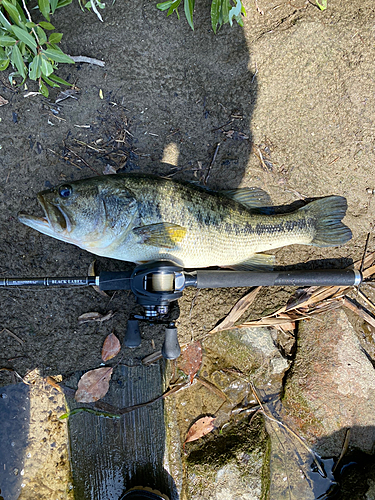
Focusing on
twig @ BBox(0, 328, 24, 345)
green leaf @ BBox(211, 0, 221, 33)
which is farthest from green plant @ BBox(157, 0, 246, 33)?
twig @ BBox(0, 328, 24, 345)

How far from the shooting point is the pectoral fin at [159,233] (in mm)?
2623

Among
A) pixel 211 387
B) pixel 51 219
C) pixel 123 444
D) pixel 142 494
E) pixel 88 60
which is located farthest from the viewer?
pixel 211 387

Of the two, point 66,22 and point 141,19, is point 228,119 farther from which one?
point 66,22

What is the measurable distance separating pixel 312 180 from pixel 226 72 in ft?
4.75

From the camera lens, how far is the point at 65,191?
2.56m

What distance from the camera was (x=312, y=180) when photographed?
333 centimetres

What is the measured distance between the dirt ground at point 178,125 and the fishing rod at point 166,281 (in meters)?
0.48

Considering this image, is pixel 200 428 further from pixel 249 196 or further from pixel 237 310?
pixel 249 196

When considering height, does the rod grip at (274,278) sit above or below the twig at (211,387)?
above

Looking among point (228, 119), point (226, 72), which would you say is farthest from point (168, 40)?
point (228, 119)

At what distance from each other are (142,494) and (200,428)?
0.86 metres

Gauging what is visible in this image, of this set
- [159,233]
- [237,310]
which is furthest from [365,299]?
[159,233]

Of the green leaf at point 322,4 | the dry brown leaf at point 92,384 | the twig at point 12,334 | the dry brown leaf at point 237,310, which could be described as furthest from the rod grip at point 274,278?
the green leaf at point 322,4

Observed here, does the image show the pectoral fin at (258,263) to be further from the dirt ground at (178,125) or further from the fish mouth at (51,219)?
the fish mouth at (51,219)
